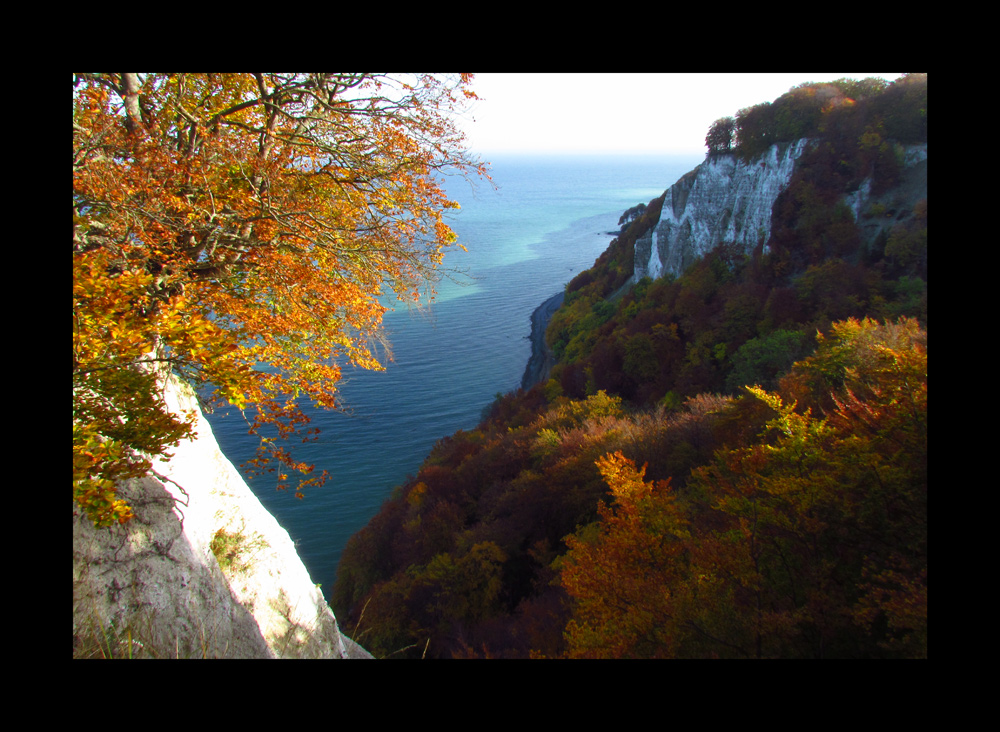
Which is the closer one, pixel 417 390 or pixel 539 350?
pixel 417 390

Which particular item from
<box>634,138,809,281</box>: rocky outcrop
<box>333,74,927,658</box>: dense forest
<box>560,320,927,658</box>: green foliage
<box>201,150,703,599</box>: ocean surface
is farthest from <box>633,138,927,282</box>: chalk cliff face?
<box>560,320,927,658</box>: green foliage

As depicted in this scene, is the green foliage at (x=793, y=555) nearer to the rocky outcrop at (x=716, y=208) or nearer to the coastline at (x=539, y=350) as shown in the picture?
the rocky outcrop at (x=716, y=208)

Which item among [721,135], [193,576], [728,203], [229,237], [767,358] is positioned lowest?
[767,358]

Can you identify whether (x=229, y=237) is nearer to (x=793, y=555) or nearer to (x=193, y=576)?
(x=193, y=576)

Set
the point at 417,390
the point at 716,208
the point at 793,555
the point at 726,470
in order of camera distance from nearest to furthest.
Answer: the point at 793,555 → the point at 726,470 → the point at 716,208 → the point at 417,390

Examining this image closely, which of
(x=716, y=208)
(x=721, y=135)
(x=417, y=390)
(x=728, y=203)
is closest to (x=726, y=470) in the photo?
(x=728, y=203)

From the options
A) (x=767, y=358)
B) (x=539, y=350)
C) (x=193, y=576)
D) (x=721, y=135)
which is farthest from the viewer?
(x=539, y=350)
